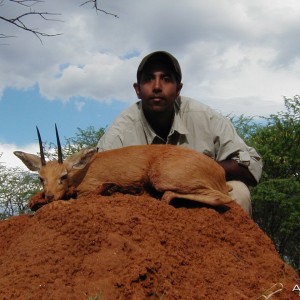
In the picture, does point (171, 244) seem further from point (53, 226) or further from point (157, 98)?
point (157, 98)

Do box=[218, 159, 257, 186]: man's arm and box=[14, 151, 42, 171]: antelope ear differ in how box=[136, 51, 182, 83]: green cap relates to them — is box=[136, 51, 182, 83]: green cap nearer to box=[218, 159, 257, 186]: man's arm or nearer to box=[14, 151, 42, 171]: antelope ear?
box=[218, 159, 257, 186]: man's arm

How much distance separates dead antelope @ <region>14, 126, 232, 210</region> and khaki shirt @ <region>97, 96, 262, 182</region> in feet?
2.78

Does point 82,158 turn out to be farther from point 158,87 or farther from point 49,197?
point 158,87

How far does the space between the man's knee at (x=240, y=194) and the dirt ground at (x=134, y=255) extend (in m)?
1.13

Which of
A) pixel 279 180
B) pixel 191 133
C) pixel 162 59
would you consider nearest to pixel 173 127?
pixel 191 133

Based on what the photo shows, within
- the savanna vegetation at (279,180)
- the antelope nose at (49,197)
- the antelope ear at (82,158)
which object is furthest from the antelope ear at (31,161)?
the savanna vegetation at (279,180)

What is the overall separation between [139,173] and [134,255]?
198 centimetres

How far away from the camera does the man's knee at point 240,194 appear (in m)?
6.24

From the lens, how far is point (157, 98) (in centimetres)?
664

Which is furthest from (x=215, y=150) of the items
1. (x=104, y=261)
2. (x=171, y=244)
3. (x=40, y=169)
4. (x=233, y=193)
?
(x=104, y=261)

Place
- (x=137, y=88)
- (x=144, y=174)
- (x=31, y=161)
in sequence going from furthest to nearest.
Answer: (x=137, y=88)
(x=31, y=161)
(x=144, y=174)

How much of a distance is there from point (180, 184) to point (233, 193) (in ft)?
3.22

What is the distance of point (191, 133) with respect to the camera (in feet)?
23.4

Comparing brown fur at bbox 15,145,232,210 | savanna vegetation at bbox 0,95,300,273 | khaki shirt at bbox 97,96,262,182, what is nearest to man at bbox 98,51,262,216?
khaki shirt at bbox 97,96,262,182
